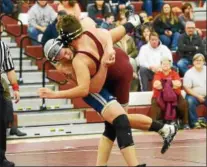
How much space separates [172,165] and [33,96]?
5.84 metres

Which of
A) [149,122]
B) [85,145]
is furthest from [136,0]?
[149,122]

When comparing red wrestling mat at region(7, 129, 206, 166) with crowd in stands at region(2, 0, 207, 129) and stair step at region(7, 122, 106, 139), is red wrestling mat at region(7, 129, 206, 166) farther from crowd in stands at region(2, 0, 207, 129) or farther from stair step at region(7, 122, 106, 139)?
crowd in stands at region(2, 0, 207, 129)

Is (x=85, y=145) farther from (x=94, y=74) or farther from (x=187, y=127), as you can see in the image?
(x=94, y=74)

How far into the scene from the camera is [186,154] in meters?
10.9

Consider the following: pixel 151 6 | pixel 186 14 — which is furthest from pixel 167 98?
pixel 151 6

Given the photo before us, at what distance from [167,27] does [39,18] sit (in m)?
2.92

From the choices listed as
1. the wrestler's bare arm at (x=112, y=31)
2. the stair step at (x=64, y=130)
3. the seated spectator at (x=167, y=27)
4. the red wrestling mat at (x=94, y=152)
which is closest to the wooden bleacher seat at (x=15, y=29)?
the seated spectator at (x=167, y=27)

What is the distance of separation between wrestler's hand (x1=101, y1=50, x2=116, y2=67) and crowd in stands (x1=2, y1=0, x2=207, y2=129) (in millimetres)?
5784

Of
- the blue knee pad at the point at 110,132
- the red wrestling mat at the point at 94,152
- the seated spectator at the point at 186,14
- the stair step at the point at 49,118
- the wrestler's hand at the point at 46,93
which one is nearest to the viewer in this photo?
the wrestler's hand at the point at 46,93

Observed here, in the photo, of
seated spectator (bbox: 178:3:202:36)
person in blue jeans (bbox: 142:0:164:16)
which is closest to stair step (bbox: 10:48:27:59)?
person in blue jeans (bbox: 142:0:164:16)

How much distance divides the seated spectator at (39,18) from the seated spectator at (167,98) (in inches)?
110

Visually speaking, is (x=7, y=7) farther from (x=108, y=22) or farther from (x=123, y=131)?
(x=123, y=131)

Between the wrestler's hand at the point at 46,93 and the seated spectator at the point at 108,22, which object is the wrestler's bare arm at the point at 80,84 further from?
the seated spectator at the point at 108,22

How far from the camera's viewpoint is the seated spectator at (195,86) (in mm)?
15102
